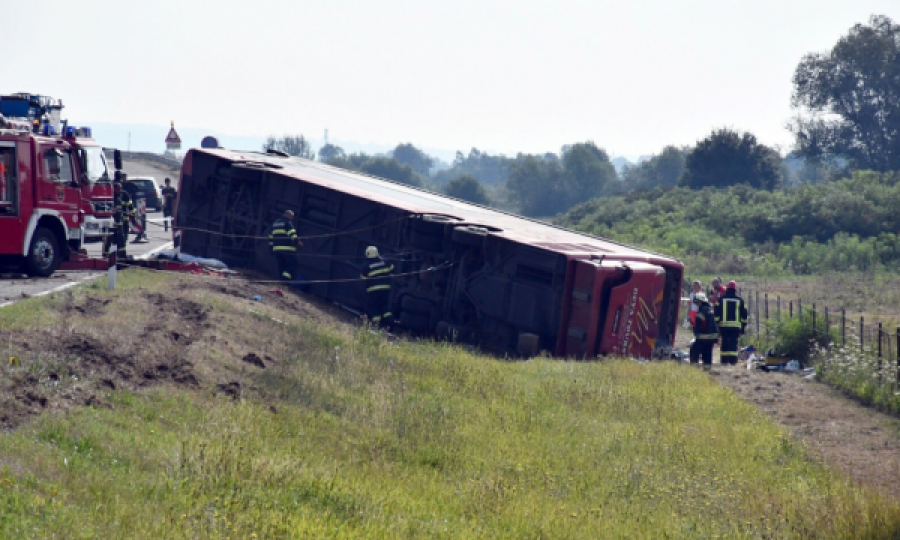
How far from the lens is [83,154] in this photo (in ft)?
51.3

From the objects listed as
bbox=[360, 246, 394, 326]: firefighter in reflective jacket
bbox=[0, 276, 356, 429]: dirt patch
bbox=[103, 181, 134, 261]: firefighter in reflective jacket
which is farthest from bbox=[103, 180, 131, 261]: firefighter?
bbox=[360, 246, 394, 326]: firefighter in reflective jacket

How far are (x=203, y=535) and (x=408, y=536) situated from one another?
152cm

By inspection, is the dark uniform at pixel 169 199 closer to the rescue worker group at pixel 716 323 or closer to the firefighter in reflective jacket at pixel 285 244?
the firefighter in reflective jacket at pixel 285 244

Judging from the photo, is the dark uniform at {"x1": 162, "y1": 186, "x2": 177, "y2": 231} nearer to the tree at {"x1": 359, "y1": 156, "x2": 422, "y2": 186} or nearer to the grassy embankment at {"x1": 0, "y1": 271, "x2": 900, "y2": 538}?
the grassy embankment at {"x1": 0, "y1": 271, "x2": 900, "y2": 538}

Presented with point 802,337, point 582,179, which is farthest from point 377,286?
point 582,179

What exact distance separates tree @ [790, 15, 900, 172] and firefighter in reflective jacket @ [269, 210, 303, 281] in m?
58.0

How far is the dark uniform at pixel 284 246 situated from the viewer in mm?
16391

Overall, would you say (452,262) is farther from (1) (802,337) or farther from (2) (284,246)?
(1) (802,337)

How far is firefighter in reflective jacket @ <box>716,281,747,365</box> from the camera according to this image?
52.1ft

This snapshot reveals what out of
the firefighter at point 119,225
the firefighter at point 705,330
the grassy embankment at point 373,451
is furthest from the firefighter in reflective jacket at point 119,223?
the firefighter at point 705,330

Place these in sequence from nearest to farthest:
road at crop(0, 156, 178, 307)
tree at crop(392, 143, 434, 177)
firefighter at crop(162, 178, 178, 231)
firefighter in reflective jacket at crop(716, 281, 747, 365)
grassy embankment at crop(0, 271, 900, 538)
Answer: grassy embankment at crop(0, 271, 900, 538), road at crop(0, 156, 178, 307), firefighter in reflective jacket at crop(716, 281, 747, 365), firefighter at crop(162, 178, 178, 231), tree at crop(392, 143, 434, 177)

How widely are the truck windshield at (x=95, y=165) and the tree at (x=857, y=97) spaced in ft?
197

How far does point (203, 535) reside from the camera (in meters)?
5.37

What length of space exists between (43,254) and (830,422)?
11.6 metres
